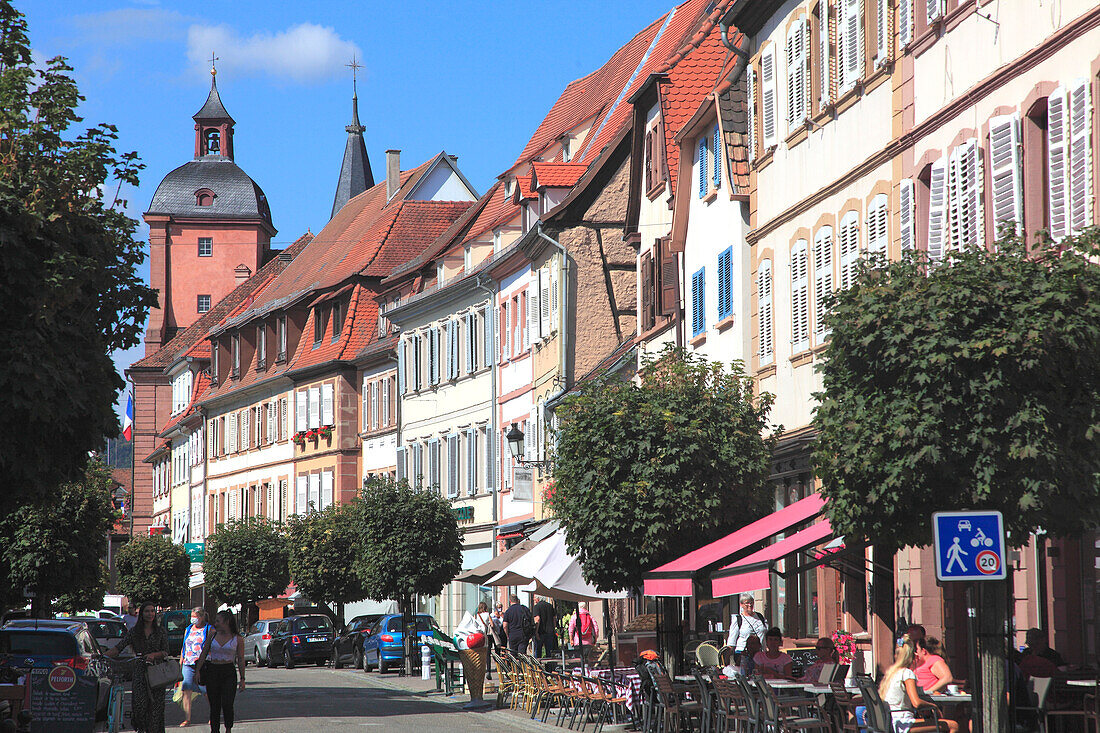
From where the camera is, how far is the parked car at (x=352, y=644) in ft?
146

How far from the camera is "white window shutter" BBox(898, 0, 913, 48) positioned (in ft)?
67.5

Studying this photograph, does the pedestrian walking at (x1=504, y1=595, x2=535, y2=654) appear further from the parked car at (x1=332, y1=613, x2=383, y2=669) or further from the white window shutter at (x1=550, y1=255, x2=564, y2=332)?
the parked car at (x1=332, y1=613, x2=383, y2=669)

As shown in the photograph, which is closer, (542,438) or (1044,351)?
(1044,351)

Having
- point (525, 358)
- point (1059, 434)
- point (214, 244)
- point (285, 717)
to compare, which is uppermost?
point (214, 244)

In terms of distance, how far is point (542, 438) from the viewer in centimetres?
4347

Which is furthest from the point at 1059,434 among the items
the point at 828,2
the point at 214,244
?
the point at 214,244

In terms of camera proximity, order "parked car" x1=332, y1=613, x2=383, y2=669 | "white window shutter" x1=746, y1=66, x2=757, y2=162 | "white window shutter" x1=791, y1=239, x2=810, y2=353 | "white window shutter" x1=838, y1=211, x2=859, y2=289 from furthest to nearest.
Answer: "parked car" x1=332, y1=613, x2=383, y2=669, "white window shutter" x1=746, y1=66, x2=757, y2=162, "white window shutter" x1=791, y1=239, x2=810, y2=353, "white window shutter" x1=838, y1=211, x2=859, y2=289

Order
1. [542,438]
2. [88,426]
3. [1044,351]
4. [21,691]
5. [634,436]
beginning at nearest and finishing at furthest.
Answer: [1044,351] → [88,426] → [21,691] → [634,436] → [542,438]

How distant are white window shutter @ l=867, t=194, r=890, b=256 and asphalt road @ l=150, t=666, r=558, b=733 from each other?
7964 millimetres

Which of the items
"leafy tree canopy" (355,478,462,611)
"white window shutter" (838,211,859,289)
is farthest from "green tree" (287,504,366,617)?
"white window shutter" (838,211,859,289)

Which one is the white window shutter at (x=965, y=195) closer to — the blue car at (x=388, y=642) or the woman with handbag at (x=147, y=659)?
the woman with handbag at (x=147, y=659)

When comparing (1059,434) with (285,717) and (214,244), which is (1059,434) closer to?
(285,717)

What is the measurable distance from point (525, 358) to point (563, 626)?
8734 millimetres

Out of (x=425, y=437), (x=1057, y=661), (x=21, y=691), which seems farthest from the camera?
(x=425, y=437)
